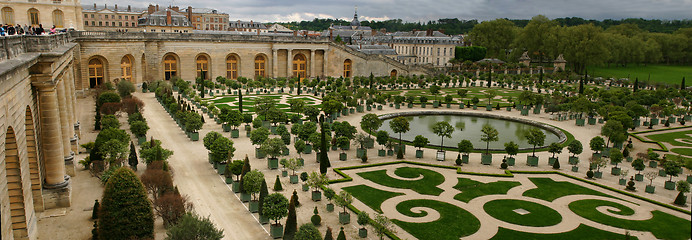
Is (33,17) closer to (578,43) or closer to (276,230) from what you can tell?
(276,230)

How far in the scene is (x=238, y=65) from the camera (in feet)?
236

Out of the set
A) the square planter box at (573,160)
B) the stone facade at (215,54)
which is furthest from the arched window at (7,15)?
the square planter box at (573,160)

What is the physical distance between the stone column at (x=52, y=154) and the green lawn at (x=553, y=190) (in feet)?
71.7

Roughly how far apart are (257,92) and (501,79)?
115ft

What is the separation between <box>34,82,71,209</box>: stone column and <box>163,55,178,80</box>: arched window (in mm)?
45557

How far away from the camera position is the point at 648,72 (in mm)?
95938

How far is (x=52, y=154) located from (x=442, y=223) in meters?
16.9

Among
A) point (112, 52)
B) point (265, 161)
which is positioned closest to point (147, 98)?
point (112, 52)

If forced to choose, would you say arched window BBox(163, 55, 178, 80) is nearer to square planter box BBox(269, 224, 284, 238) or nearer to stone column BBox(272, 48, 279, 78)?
stone column BBox(272, 48, 279, 78)

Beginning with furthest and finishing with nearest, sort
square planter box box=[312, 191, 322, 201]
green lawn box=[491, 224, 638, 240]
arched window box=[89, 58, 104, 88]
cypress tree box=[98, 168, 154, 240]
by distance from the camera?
arched window box=[89, 58, 104, 88], square planter box box=[312, 191, 322, 201], green lawn box=[491, 224, 638, 240], cypress tree box=[98, 168, 154, 240]

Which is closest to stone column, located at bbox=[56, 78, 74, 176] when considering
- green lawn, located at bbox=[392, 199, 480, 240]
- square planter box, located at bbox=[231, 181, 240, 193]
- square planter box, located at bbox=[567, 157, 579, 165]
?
square planter box, located at bbox=[231, 181, 240, 193]

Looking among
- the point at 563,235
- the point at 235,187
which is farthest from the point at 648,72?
the point at 235,187

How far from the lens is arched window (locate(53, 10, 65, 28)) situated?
47.0 m

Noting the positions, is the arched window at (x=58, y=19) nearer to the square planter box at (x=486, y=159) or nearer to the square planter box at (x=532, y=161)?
the square planter box at (x=486, y=159)
